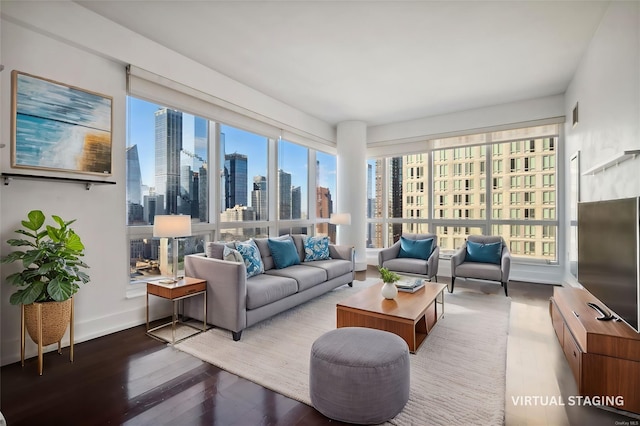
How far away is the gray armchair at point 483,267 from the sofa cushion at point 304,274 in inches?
80.6

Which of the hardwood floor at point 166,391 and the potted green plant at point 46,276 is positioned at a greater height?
the potted green plant at point 46,276

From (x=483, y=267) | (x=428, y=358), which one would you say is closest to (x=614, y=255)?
(x=428, y=358)

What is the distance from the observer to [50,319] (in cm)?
242

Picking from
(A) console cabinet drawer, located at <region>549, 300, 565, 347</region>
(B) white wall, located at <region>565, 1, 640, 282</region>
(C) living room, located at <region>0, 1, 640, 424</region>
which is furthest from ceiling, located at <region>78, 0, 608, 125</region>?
(A) console cabinet drawer, located at <region>549, 300, 565, 347</region>

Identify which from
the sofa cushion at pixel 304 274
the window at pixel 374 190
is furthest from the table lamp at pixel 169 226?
the window at pixel 374 190

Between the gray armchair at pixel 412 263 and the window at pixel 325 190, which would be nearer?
the gray armchair at pixel 412 263

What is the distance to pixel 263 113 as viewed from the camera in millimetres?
4848

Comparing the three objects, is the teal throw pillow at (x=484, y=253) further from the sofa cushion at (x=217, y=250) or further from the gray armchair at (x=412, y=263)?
the sofa cushion at (x=217, y=250)

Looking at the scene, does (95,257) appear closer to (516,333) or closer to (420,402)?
(420,402)

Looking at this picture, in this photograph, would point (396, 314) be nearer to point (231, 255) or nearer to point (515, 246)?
point (231, 255)

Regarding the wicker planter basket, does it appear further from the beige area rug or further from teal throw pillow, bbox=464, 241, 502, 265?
teal throw pillow, bbox=464, 241, 502, 265

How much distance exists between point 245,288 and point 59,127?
7.18 ft

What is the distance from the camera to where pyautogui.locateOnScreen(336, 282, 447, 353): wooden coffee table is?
8.61 ft

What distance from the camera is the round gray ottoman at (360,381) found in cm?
176
